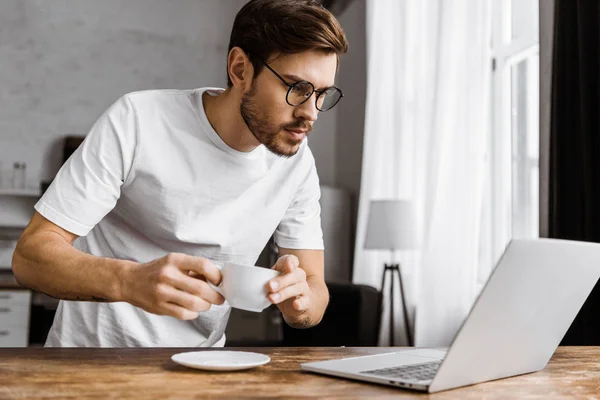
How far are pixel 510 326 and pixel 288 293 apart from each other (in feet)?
1.18

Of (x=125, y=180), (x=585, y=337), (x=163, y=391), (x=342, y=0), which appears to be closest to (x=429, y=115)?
(x=585, y=337)

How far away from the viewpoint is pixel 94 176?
1.48 m

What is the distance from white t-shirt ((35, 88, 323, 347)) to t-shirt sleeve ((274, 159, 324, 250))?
68 mm

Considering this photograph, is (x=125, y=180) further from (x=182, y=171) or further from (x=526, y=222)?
(x=526, y=222)

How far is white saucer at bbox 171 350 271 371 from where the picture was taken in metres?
1.10

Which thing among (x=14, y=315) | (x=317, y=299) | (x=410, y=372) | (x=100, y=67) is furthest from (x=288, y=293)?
(x=100, y=67)

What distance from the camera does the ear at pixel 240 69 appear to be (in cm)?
166

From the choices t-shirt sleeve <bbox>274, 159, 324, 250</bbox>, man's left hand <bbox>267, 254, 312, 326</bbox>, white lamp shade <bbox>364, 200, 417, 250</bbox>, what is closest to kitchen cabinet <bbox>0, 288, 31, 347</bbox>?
white lamp shade <bbox>364, 200, 417, 250</bbox>

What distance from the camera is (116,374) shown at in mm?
1065

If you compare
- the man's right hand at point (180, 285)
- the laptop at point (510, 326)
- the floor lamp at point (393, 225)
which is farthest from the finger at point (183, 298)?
the floor lamp at point (393, 225)

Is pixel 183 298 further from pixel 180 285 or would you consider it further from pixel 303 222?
pixel 303 222

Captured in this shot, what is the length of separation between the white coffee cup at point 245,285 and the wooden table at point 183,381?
12 cm

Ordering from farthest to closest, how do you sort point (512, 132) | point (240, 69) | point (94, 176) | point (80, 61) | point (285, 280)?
point (80, 61) → point (512, 132) → point (240, 69) → point (94, 176) → point (285, 280)

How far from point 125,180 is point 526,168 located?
2528 mm
